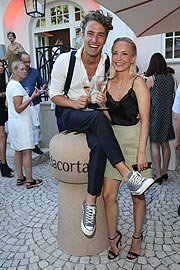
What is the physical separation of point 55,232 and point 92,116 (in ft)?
4.78

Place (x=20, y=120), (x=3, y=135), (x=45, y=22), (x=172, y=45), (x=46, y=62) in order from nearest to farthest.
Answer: (x=20, y=120)
(x=3, y=135)
(x=172, y=45)
(x=46, y=62)
(x=45, y=22)

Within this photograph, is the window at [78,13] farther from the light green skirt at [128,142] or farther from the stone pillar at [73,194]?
the light green skirt at [128,142]

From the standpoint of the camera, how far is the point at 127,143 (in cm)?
212

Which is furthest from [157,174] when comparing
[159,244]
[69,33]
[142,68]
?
[69,33]

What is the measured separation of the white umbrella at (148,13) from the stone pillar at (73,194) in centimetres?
149

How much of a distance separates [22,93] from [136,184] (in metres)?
2.42

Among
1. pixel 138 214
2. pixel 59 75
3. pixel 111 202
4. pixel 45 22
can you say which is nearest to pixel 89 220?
pixel 111 202

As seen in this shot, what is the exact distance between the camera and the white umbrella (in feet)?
9.04

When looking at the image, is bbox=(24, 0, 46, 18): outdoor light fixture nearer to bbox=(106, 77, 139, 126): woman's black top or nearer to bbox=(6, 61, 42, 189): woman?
bbox=(6, 61, 42, 189): woman

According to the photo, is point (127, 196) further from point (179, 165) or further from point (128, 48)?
point (128, 48)

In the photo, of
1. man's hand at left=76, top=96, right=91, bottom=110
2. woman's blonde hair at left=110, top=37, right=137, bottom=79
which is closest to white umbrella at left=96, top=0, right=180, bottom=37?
woman's blonde hair at left=110, top=37, right=137, bottom=79

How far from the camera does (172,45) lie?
6363 mm

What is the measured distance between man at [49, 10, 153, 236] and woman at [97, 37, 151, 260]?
16cm

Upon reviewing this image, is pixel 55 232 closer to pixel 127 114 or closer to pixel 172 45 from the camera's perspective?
pixel 127 114
